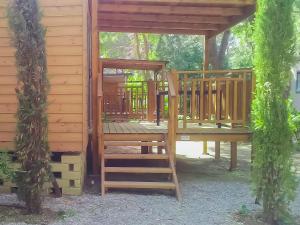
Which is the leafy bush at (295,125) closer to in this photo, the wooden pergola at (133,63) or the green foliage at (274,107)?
the green foliage at (274,107)

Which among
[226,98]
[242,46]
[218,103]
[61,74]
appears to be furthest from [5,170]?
[242,46]

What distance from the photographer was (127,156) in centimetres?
698

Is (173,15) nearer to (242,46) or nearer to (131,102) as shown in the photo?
(131,102)

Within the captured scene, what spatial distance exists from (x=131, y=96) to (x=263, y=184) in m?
8.20

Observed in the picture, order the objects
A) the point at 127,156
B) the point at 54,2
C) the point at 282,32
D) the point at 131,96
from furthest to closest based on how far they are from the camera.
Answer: the point at 131,96, the point at 127,156, the point at 54,2, the point at 282,32

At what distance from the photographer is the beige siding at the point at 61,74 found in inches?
240

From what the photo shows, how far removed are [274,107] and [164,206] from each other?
6.65 feet

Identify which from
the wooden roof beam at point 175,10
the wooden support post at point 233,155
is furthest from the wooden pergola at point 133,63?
the wooden support post at point 233,155

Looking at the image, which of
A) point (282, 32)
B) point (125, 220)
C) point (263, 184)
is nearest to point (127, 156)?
point (125, 220)

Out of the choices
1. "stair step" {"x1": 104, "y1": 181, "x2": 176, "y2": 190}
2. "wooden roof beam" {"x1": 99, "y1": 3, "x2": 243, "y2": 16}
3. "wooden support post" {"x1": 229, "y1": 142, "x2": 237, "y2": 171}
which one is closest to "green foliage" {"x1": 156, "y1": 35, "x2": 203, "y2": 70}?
"wooden roof beam" {"x1": 99, "y1": 3, "x2": 243, "y2": 16}

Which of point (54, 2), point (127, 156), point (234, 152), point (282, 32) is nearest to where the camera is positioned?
point (282, 32)

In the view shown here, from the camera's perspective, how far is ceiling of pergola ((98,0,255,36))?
26.7ft

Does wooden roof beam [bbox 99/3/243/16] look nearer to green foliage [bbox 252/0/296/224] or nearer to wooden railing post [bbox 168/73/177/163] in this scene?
wooden railing post [bbox 168/73/177/163]

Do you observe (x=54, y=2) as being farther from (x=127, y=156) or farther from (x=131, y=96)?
(x=131, y=96)
